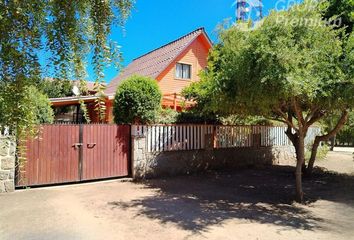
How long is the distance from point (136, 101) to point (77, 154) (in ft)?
8.82

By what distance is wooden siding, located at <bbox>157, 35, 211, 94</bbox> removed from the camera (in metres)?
19.7

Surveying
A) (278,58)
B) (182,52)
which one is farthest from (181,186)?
(182,52)

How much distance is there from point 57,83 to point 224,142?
1219cm

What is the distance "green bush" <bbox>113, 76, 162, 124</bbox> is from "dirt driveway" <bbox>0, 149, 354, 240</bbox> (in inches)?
92.7


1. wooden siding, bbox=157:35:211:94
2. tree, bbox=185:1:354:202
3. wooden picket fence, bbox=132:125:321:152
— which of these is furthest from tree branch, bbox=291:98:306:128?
wooden siding, bbox=157:35:211:94

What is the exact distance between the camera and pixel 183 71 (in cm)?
2078

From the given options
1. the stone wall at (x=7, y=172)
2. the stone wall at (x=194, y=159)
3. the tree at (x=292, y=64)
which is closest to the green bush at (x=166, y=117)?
the stone wall at (x=194, y=159)

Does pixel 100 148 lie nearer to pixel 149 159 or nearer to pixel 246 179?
pixel 149 159

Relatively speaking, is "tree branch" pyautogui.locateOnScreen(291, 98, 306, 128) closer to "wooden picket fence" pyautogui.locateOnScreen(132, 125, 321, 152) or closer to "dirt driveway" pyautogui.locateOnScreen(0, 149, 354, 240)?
"dirt driveway" pyautogui.locateOnScreen(0, 149, 354, 240)

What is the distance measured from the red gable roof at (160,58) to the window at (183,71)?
2.94 feet

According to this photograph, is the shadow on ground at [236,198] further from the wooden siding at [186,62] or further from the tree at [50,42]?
the wooden siding at [186,62]

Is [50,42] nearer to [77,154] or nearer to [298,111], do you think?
[298,111]

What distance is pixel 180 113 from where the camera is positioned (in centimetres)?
1287

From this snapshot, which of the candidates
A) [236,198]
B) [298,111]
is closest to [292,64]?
[298,111]
